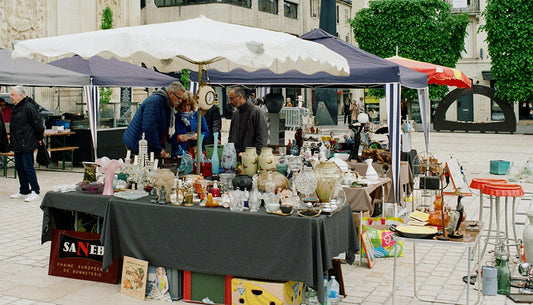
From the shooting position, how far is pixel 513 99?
28.3 meters

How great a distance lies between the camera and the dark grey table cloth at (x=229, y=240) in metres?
4.64

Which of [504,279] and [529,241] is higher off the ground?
[529,241]

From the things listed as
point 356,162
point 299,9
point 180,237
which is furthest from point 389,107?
point 299,9

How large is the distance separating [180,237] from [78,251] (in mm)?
1271

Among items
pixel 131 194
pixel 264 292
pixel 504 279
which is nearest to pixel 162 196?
pixel 131 194

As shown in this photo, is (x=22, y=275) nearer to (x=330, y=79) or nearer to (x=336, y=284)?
(x=336, y=284)

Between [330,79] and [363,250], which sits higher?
[330,79]

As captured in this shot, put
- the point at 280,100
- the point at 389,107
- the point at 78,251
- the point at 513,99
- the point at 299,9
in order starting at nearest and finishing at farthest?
1. the point at 78,251
2. the point at 389,107
3. the point at 280,100
4. the point at 513,99
5. the point at 299,9

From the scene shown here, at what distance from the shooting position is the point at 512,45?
91.9 feet

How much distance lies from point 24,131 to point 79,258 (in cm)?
451

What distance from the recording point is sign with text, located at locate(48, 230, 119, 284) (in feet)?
18.6

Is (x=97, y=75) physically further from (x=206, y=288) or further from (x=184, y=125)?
(x=206, y=288)

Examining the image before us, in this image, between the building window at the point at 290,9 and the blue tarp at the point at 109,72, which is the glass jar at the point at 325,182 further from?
the building window at the point at 290,9

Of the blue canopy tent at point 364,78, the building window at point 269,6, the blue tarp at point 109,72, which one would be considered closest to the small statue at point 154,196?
the blue canopy tent at point 364,78
